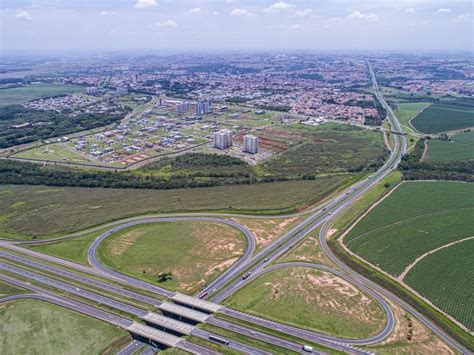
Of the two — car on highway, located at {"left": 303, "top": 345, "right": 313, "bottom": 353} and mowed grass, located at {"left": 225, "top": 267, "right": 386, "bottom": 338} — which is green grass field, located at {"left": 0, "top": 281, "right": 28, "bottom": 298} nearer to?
mowed grass, located at {"left": 225, "top": 267, "right": 386, "bottom": 338}

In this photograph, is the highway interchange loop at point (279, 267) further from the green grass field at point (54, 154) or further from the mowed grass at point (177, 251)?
the green grass field at point (54, 154)

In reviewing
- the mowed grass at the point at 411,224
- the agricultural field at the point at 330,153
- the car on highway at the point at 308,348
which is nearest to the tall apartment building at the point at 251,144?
the agricultural field at the point at 330,153

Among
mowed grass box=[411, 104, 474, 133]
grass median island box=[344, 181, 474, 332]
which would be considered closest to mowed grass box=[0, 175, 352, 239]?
grass median island box=[344, 181, 474, 332]

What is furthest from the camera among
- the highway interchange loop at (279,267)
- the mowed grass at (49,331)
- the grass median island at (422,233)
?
the grass median island at (422,233)

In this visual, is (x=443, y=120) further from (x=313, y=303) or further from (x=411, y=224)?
(x=313, y=303)

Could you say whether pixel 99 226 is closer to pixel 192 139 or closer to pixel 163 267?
pixel 163 267

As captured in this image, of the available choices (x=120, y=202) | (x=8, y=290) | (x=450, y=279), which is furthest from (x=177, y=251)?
(x=450, y=279)
